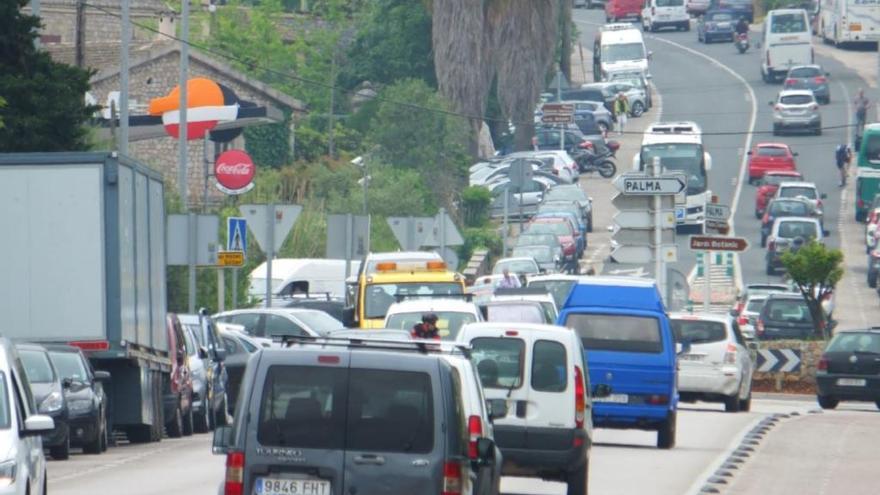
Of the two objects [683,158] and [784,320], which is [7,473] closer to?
[784,320]

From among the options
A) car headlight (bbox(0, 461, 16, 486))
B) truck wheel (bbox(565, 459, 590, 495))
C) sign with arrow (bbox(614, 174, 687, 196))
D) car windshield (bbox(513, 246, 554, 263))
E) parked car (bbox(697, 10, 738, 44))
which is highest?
parked car (bbox(697, 10, 738, 44))

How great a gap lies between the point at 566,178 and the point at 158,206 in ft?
162

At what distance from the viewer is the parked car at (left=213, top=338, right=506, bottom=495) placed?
12.5m

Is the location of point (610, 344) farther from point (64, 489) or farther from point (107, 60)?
point (107, 60)

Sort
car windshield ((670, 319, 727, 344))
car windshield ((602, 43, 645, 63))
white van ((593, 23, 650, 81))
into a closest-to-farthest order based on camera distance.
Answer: car windshield ((670, 319, 727, 344))
white van ((593, 23, 650, 81))
car windshield ((602, 43, 645, 63))

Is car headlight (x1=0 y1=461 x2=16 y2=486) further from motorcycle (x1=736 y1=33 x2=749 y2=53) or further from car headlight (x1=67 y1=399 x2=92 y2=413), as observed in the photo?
motorcycle (x1=736 y1=33 x2=749 y2=53)

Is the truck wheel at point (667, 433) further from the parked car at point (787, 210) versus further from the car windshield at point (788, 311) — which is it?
the parked car at point (787, 210)

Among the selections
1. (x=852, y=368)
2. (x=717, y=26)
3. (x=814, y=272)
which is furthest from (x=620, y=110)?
(x=852, y=368)

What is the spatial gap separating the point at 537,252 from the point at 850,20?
183ft

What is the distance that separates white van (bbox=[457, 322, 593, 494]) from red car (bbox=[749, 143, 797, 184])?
63.1 metres

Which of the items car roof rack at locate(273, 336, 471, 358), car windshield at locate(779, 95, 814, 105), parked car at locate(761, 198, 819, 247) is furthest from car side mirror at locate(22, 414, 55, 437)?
car windshield at locate(779, 95, 814, 105)

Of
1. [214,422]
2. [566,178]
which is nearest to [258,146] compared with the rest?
[566,178]

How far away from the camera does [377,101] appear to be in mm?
85688

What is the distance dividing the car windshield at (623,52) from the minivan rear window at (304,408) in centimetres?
9268
